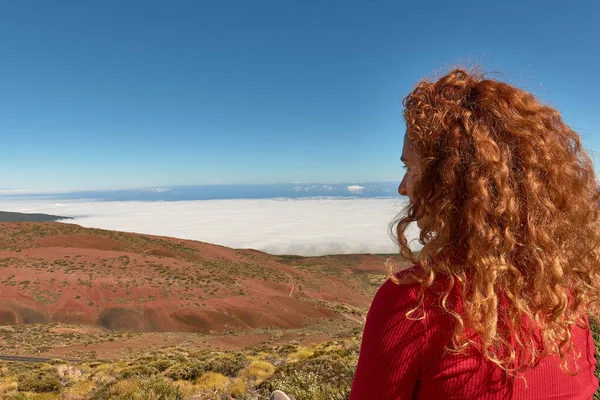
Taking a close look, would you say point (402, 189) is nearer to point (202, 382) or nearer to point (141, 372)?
point (202, 382)

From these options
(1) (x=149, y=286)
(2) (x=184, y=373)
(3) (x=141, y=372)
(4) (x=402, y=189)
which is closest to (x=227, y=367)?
(2) (x=184, y=373)

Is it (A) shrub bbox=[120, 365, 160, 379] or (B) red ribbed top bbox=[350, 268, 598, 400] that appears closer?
(B) red ribbed top bbox=[350, 268, 598, 400]

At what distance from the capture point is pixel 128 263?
3506 centimetres

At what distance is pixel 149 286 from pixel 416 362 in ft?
107

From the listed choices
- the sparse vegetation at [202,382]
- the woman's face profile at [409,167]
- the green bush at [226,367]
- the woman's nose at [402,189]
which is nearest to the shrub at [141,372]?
the sparse vegetation at [202,382]

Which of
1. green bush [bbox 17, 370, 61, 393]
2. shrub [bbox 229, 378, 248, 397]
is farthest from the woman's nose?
green bush [bbox 17, 370, 61, 393]

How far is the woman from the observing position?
44.0 inches

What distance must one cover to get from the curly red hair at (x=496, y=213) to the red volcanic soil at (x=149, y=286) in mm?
24420

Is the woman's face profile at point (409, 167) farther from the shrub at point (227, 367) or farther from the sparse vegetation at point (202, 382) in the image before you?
the shrub at point (227, 367)

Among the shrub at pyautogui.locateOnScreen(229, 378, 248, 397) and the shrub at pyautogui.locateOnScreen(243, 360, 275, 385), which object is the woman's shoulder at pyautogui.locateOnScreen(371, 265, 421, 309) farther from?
the shrub at pyautogui.locateOnScreen(243, 360, 275, 385)

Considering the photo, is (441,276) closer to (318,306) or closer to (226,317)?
(226,317)

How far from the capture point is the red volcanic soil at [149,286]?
84.9ft

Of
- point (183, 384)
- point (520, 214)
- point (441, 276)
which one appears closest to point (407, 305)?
point (441, 276)

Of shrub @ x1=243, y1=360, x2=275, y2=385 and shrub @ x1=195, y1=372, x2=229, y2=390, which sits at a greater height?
shrub @ x1=195, y1=372, x2=229, y2=390
